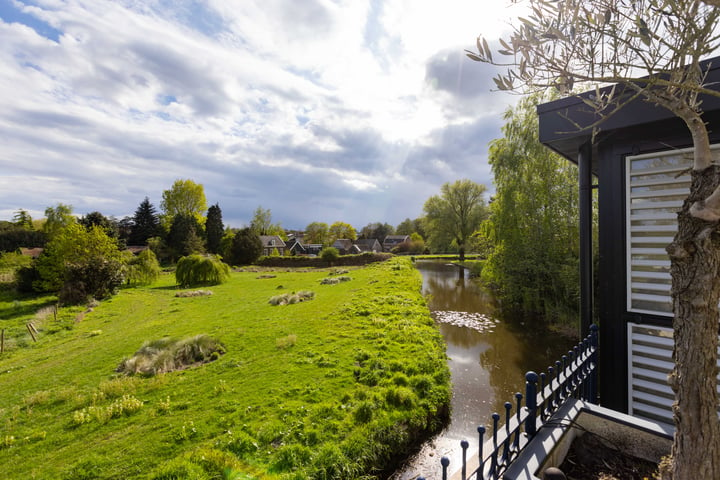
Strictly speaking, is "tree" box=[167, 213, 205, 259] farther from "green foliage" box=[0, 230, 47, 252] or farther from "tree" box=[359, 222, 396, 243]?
"tree" box=[359, 222, 396, 243]

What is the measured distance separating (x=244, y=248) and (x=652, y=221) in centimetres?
3502

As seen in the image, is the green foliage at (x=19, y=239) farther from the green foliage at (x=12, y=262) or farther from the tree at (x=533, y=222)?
the tree at (x=533, y=222)

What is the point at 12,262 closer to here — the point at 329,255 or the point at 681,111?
the point at 329,255

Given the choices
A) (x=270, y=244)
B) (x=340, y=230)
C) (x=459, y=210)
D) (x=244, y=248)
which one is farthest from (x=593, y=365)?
(x=340, y=230)

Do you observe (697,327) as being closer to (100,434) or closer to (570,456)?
(570,456)

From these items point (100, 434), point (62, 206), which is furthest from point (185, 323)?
point (62, 206)

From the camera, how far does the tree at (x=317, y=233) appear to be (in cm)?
6109

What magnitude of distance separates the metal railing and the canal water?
143cm

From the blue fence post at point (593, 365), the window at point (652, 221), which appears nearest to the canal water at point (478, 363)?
the blue fence post at point (593, 365)

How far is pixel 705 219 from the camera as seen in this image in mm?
1559

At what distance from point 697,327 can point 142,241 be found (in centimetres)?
4896

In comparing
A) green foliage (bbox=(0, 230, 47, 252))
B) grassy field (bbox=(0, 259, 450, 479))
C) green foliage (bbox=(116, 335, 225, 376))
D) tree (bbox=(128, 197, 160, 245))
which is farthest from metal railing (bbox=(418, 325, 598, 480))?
tree (bbox=(128, 197, 160, 245))

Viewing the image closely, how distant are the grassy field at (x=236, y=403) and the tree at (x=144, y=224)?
114 ft

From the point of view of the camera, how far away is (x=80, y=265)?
15945 mm
